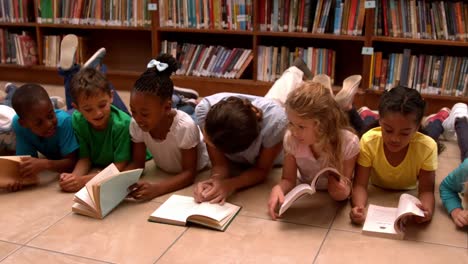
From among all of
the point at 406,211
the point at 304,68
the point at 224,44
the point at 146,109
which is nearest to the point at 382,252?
the point at 406,211

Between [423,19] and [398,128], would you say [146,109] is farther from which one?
[423,19]

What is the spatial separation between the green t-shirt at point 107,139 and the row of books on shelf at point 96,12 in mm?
1677

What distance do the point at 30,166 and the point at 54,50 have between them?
219cm

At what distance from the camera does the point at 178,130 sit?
77.4 inches

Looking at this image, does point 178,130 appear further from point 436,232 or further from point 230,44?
point 230,44

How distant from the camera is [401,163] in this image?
1.86 meters

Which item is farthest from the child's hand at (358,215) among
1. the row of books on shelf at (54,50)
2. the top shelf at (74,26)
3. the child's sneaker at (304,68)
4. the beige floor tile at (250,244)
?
the row of books on shelf at (54,50)

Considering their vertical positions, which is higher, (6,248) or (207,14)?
(207,14)

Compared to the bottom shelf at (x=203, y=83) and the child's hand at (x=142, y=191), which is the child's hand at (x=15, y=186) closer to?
the child's hand at (x=142, y=191)

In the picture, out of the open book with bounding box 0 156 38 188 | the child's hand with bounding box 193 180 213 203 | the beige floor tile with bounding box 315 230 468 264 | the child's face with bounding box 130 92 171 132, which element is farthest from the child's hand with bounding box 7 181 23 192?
the beige floor tile with bounding box 315 230 468 264

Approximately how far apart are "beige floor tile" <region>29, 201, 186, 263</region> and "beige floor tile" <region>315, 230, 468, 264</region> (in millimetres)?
496

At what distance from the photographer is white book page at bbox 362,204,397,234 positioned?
163cm

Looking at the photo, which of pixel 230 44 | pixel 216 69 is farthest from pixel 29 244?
pixel 230 44

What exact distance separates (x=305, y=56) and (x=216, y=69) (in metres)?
0.65
